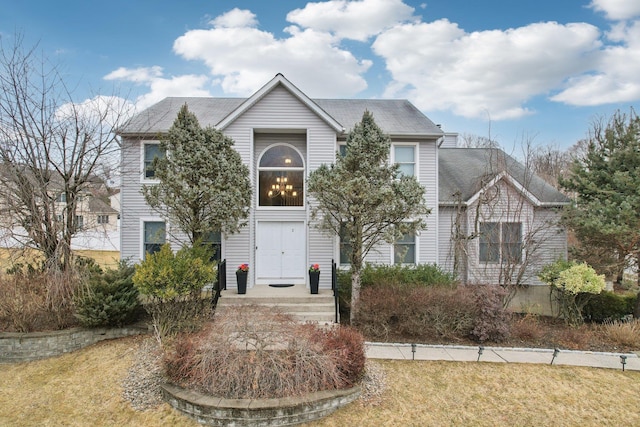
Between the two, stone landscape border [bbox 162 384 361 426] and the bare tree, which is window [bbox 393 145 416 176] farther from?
the bare tree

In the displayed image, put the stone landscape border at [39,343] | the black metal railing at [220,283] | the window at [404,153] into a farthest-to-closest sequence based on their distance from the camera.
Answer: the window at [404,153] → the black metal railing at [220,283] → the stone landscape border at [39,343]

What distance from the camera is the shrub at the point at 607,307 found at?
9.95 meters

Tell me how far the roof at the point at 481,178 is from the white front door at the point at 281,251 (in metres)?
5.79

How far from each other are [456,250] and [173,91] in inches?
561

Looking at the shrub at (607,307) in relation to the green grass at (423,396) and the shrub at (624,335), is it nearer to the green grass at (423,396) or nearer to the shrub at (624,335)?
the shrub at (624,335)

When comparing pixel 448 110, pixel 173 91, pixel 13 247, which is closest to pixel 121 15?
pixel 173 91

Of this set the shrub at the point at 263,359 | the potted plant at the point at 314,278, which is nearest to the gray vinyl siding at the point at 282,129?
the potted plant at the point at 314,278

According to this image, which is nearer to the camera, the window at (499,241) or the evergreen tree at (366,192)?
the evergreen tree at (366,192)

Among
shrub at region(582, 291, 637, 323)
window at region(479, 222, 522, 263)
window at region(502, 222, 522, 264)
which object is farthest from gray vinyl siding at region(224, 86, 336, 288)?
shrub at region(582, 291, 637, 323)

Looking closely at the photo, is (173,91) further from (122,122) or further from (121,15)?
(122,122)

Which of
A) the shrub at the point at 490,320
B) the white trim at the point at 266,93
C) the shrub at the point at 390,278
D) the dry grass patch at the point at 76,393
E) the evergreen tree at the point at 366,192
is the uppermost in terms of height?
the white trim at the point at 266,93

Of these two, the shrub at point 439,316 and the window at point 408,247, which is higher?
the window at point 408,247

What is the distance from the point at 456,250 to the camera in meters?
11.6

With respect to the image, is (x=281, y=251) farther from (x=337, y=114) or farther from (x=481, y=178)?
(x=481, y=178)
